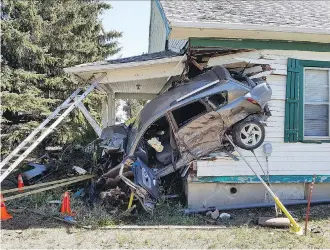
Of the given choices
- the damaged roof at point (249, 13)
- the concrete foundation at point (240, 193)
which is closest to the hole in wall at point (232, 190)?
the concrete foundation at point (240, 193)

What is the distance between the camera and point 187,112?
6.66m

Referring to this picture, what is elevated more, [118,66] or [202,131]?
[118,66]

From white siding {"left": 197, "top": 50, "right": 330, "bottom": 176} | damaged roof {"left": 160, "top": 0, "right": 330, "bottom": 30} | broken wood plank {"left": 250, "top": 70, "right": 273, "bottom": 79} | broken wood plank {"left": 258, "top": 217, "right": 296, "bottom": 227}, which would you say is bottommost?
broken wood plank {"left": 258, "top": 217, "right": 296, "bottom": 227}

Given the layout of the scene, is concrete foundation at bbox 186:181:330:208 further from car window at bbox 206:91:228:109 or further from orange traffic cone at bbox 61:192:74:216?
orange traffic cone at bbox 61:192:74:216

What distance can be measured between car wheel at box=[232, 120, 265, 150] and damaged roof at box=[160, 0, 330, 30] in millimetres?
1999

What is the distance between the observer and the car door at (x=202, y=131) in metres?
5.82

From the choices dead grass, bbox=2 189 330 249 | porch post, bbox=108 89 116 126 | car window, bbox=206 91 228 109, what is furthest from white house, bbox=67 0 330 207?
porch post, bbox=108 89 116 126

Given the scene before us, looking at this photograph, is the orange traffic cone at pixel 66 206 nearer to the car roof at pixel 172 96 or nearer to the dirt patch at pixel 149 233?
the dirt patch at pixel 149 233

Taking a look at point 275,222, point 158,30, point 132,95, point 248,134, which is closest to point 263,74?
point 248,134

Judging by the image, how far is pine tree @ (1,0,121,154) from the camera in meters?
12.5

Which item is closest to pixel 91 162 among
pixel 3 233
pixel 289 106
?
pixel 3 233

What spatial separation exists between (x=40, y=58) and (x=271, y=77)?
401 inches

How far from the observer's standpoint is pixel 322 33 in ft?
21.6

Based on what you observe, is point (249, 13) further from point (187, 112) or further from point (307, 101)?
point (187, 112)
